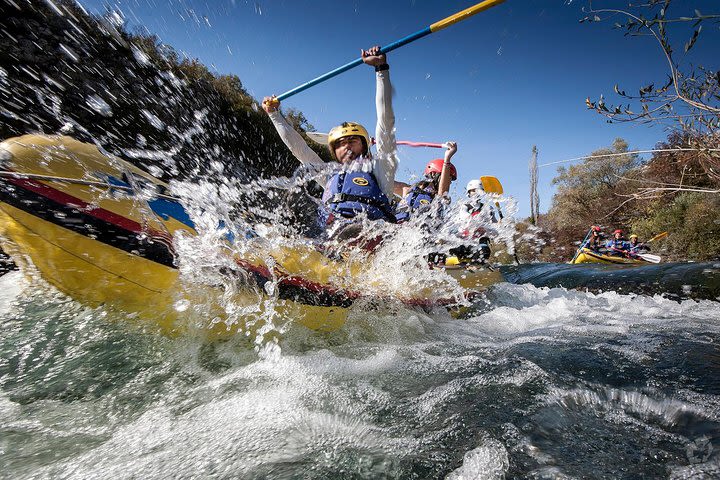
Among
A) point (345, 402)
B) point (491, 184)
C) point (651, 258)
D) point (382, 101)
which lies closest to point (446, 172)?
point (382, 101)

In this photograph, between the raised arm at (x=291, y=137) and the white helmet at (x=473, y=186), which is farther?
the white helmet at (x=473, y=186)

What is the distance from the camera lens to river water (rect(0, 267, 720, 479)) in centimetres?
108

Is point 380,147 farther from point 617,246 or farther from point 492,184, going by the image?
point 617,246

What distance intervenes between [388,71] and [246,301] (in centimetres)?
244

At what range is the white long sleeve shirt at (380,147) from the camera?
3.28m


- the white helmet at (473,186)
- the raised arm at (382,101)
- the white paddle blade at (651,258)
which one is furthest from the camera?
the white paddle blade at (651,258)

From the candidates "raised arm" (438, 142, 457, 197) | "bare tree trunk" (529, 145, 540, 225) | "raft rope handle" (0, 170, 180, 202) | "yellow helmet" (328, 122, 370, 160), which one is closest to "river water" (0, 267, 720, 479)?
"raft rope handle" (0, 170, 180, 202)

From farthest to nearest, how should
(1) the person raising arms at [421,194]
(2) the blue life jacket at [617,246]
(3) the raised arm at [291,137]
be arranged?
(2) the blue life jacket at [617,246] → (1) the person raising arms at [421,194] → (3) the raised arm at [291,137]

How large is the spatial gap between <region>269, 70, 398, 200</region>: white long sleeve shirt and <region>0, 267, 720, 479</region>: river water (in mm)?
1563

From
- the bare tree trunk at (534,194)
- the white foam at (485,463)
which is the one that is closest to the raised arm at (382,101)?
the white foam at (485,463)

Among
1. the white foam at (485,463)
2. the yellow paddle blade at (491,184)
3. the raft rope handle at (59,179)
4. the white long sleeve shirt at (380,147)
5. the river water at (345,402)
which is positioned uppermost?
the yellow paddle blade at (491,184)

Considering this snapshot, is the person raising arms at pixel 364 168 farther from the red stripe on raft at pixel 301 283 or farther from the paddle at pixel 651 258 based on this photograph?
the paddle at pixel 651 258

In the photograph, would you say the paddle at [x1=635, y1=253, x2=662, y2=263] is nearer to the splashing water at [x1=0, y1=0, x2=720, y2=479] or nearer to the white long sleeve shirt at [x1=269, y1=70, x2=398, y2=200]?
the splashing water at [x1=0, y1=0, x2=720, y2=479]

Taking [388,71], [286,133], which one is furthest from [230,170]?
[388,71]
